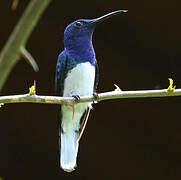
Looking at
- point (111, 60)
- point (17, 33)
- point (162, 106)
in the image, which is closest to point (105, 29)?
point (111, 60)

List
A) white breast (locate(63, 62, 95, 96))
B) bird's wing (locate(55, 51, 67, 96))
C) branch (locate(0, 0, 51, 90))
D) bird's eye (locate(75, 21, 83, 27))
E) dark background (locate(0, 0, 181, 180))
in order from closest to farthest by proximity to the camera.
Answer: branch (locate(0, 0, 51, 90)) < white breast (locate(63, 62, 95, 96)) < bird's wing (locate(55, 51, 67, 96)) < bird's eye (locate(75, 21, 83, 27)) < dark background (locate(0, 0, 181, 180))

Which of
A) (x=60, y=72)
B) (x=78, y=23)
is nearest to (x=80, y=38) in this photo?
(x=78, y=23)

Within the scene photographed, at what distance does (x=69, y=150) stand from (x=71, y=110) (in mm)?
279

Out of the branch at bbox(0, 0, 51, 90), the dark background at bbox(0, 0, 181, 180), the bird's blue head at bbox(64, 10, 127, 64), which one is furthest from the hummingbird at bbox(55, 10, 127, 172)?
the branch at bbox(0, 0, 51, 90)

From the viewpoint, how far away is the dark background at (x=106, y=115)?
3.39m

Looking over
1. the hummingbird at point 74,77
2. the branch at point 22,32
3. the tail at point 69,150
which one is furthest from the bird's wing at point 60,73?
the branch at point 22,32

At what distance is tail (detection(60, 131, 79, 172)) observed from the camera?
8.88 feet

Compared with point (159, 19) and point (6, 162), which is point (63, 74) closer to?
point (159, 19)

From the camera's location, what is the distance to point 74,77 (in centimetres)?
247

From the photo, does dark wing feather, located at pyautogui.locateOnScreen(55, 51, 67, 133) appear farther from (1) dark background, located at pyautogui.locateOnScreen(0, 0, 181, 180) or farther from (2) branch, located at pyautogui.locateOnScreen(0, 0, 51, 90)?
(2) branch, located at pyautogui.locateOnScreen(0, 0, 51, 90)

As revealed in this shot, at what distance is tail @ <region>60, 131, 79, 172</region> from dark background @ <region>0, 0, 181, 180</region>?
744mm

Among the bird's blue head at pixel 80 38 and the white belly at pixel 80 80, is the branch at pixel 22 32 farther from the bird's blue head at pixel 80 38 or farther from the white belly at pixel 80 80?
the bird's blue head at pixel 80 38

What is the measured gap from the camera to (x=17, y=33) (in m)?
0.48

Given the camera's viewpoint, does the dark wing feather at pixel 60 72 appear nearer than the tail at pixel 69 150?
Yes
